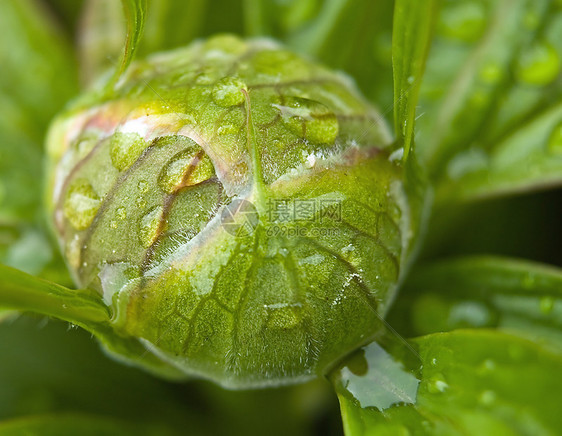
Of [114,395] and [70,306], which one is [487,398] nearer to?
[70,306]

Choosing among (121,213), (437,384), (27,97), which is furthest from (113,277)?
(27,97)

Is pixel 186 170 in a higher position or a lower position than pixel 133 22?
lower

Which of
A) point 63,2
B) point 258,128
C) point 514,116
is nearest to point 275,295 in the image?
point 258,128

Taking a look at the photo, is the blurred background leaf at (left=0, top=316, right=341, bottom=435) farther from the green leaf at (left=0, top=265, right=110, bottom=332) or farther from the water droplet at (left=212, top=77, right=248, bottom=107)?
the water droplet at (left=212, top=77, right=248, bottom=107)

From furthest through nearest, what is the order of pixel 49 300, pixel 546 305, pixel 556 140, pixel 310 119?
pixel 556 140 → pixel 546 305 → pixel 310 119 → pixel 49 300

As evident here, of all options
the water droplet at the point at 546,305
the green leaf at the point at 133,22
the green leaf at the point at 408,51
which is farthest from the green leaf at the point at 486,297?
the green leaf at the point at 133,22

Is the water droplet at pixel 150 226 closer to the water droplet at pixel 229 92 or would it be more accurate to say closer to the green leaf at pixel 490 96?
the water droplet at pixel 229 92
